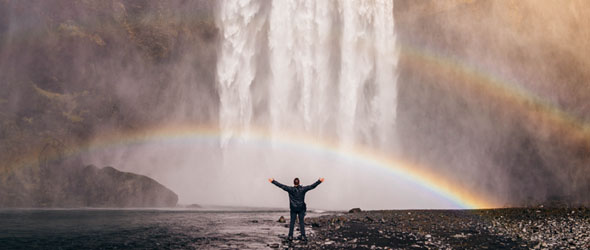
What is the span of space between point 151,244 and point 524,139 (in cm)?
3423

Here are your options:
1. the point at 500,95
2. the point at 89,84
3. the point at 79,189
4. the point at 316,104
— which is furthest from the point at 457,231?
the point at 89,84

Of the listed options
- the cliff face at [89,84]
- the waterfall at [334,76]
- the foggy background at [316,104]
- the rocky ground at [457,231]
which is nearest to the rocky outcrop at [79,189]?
the cliff face at [89,84]

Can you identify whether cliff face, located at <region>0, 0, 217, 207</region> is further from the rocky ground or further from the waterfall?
the rocky ground

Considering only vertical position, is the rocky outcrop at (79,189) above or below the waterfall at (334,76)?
below

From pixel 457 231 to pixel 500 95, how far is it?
28.8 metres

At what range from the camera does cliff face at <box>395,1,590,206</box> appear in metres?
32.0

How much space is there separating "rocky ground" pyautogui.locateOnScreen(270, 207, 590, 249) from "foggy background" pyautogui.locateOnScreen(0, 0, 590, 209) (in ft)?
53.7

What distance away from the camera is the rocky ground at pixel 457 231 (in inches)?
431

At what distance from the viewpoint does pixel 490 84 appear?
131 ft

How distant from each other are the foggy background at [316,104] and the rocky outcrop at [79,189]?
72 centimetres

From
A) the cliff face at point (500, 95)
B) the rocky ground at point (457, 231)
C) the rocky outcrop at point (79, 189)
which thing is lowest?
the rocky ground at point (457, 231)

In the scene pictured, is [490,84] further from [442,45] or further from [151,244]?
[151,244]

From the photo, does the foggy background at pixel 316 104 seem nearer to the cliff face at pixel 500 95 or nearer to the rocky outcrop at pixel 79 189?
the cliff face at pixel 500 95

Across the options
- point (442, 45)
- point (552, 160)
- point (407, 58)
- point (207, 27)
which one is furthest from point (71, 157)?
point (552, 160)
